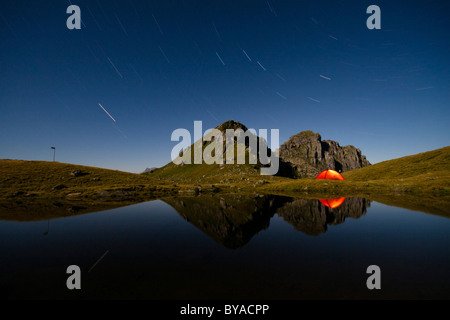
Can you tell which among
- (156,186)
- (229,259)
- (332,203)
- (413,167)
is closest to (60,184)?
(156,186)

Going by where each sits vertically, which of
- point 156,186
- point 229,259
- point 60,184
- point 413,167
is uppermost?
point 413,167

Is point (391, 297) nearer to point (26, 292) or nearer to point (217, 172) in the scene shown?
point (26, 292)

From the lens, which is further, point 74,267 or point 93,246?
point 93,246

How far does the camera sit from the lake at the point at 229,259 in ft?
22.7

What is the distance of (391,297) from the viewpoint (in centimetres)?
635

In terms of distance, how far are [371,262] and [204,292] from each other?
947 cm

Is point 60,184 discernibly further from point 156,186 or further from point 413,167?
point 413,167

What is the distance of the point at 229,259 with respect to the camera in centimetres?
993

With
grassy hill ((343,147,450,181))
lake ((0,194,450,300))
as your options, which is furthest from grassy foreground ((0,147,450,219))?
lake ((0,194,450,300))

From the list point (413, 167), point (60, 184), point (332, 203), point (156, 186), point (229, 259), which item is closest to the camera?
point (229, 259)

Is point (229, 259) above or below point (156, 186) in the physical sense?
below

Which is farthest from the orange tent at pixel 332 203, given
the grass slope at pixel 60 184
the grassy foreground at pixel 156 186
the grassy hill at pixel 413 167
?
the grassy hill at pixel 413 167

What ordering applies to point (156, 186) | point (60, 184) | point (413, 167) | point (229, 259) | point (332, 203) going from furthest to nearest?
point (413, 167) < point (156, 186) < point (60, 184) < point (332, 203) < point (229, 259)
